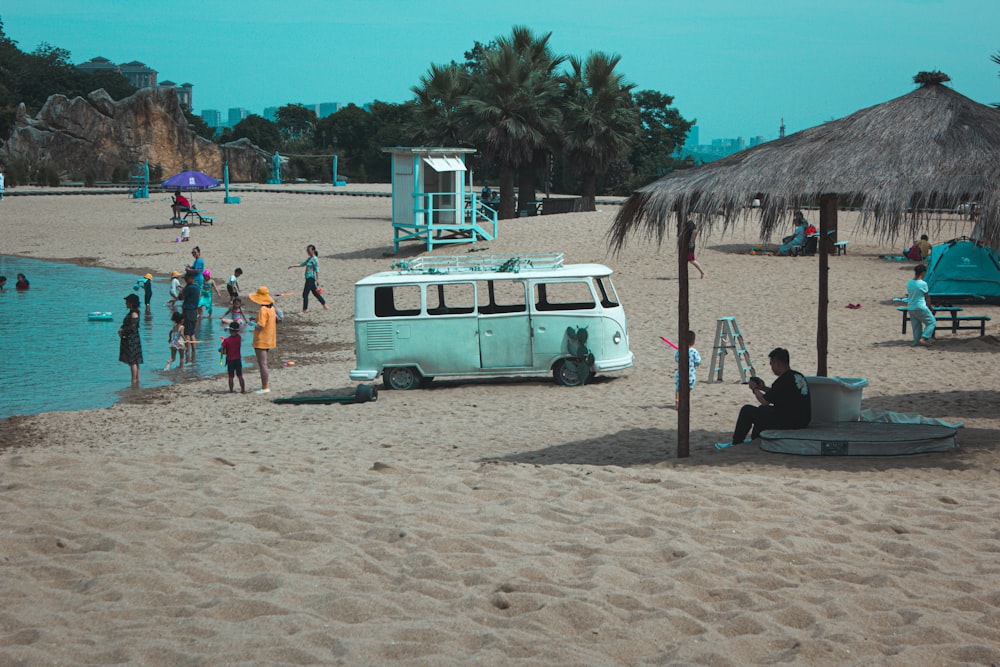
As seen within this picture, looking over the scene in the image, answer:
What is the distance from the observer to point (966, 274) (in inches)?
800

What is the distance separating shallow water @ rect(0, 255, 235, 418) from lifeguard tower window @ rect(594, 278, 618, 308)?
687 cm

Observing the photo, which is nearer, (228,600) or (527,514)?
(228,600)

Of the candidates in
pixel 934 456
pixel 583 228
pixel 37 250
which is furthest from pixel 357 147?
pixel 934 456

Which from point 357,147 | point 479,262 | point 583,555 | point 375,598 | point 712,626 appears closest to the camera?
→ point 712,626

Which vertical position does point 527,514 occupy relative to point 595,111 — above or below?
below

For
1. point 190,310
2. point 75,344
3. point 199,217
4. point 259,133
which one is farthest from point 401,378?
point 259,133

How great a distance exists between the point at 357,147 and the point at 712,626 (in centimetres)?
8031

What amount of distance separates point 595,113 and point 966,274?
18848 mm

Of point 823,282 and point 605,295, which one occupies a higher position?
point 823,282

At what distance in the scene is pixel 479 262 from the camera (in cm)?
1498

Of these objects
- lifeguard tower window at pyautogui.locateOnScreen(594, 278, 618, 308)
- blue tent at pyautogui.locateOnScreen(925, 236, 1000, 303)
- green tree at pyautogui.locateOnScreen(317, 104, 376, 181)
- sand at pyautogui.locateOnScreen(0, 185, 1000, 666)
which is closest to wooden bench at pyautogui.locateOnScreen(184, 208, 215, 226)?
sand at pyautogui.locateOnScreen(0, 185, 1000, 666)

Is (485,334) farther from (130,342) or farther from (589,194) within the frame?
(589,194)

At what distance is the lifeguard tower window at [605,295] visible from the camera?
46.0ft

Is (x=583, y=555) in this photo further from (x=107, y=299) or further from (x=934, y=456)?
(x=107, y=299)
